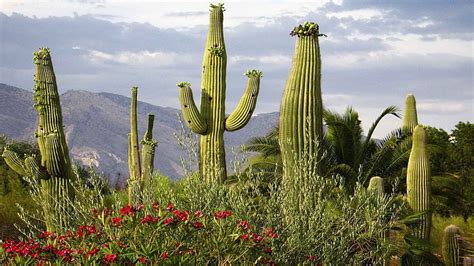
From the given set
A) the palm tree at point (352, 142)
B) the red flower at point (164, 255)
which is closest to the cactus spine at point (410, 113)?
the palm tree at point (352, 142)

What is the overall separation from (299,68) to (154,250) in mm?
6667

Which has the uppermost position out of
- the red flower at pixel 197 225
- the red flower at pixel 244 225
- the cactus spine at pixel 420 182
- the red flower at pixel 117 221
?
the red flower at pixel 117 221

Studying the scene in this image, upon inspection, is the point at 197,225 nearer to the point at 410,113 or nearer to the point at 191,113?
the point at 191,113

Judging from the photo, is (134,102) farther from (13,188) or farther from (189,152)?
(189,152)

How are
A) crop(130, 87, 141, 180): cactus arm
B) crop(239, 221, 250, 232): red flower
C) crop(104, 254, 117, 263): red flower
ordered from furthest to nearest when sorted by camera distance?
crop(130, 87, 141, 180): cactus arm → crop(239, 221, 250, 232): red flower → crop(104, 254, 117, 263): red flower

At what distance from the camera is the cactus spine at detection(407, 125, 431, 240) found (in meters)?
15.7

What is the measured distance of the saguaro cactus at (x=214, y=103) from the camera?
52.1ft

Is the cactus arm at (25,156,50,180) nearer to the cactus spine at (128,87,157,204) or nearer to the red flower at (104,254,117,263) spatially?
the cactus spine at (128,87,157,204)

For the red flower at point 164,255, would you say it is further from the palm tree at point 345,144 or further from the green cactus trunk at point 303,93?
the palm tree at point 345,144

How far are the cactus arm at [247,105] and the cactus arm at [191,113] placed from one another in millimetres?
529

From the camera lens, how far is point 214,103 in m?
16.2

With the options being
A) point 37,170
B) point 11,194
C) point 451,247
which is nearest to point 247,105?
point 37,170

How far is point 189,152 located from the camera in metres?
8.61

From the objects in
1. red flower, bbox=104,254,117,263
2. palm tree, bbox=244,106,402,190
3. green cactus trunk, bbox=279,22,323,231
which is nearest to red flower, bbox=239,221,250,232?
red flower, bbox=104,254,117,263
